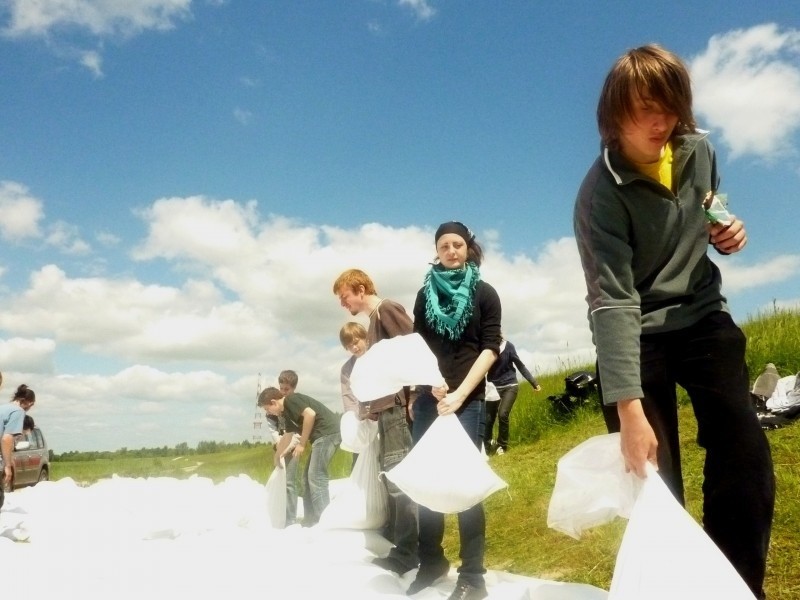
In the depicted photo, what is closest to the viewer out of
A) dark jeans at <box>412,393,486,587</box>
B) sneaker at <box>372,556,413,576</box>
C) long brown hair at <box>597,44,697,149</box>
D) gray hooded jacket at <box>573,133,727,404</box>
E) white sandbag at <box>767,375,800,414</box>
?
long brown hair at <box>597,44,697,149</box>

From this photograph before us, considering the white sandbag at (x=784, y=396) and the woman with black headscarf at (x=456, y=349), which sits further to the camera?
the white sandbag at (x=784, y=396)

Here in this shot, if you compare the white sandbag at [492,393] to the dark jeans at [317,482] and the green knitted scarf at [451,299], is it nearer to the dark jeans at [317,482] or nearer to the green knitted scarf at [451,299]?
the dark jeans at [317,482]

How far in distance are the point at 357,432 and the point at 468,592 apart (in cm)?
139

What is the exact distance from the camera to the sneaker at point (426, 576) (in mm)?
3131

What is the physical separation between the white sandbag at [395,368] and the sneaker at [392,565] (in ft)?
2.67

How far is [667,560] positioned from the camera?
1.66 meters

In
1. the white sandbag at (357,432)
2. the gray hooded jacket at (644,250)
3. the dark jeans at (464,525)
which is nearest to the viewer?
the gray hooded jacket at (644,250)

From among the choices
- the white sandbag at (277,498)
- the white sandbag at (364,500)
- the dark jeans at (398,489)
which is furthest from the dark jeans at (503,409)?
the dark jeans at (398,489)

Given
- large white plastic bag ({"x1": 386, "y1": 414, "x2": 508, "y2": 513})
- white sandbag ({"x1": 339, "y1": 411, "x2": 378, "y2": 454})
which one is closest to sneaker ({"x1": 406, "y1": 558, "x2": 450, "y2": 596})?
large white plastic bag ({"x1": 386, "y1": 414, "x2": 508, "y2": 513})

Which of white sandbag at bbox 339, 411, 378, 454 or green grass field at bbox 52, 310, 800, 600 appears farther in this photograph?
white sandbag at bbox 339, 411, 378, 454

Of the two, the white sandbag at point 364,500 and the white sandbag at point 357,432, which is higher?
the white sandbag at point 357,432

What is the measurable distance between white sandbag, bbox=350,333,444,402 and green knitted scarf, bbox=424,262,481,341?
0.39 feet

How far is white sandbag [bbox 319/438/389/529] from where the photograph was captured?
13.2 feet

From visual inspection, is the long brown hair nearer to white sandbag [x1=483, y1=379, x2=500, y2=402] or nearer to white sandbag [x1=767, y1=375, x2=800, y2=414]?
white sandbag [x1=767, y1=375, x2=800, y2=414]
